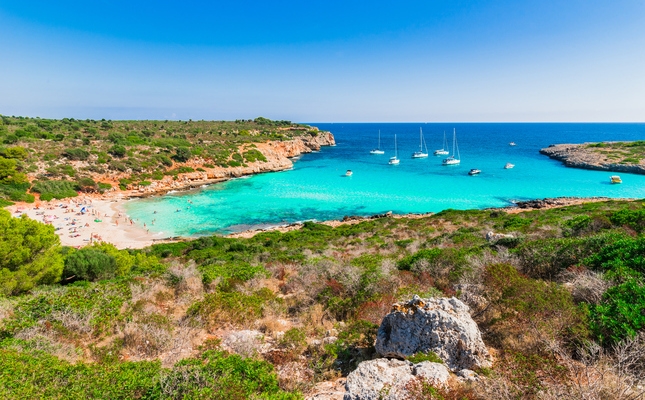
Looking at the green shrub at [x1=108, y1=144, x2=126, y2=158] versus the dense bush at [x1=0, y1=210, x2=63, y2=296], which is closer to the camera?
the dense bush at [x1=0, y1=210, x2=63, y2=296]

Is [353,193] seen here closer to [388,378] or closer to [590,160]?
[388,378]

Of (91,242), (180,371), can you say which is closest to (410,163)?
(91,242)

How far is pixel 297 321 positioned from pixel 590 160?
79.0 metres

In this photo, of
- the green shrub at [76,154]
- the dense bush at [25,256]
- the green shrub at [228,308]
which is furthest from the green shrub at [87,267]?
the green shrub at [76,154]

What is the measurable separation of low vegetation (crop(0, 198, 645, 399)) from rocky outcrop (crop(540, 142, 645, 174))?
200 feet

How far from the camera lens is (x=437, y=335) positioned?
485 cm

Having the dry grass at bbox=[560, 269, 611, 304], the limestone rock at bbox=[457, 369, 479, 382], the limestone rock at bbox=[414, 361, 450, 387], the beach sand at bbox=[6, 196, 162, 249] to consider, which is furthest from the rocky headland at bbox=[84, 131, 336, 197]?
the dry grass at bbox=[560, 269, 611, 304]

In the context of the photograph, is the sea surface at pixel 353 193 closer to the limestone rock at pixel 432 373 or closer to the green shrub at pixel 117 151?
the green shrub at pixel 117 151

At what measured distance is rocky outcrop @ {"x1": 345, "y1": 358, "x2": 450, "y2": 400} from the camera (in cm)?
378

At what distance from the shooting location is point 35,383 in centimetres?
410

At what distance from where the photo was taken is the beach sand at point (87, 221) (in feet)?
80.4

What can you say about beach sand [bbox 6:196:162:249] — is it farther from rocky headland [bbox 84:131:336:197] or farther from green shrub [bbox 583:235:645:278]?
green shrub [bbox 583:235:645:278]

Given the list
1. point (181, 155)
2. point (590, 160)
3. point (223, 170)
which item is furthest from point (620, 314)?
point (590, 160)

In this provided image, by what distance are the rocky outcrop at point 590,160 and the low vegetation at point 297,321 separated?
60.8 m
